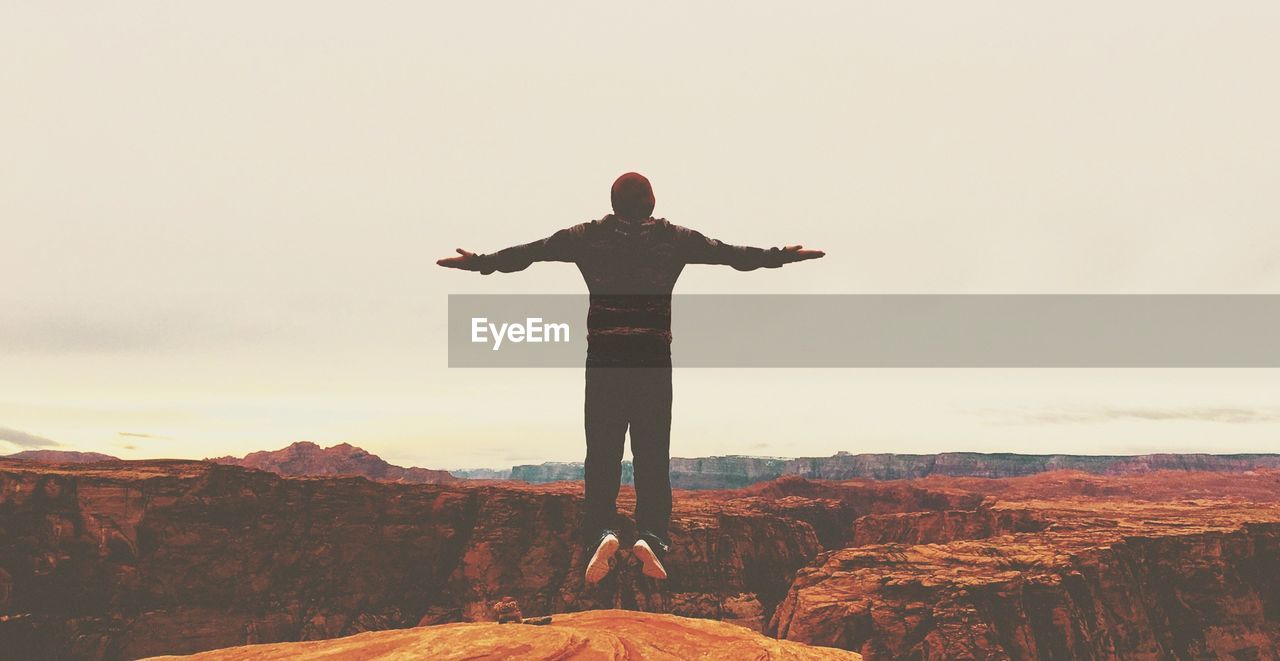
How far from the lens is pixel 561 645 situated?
7773 millimetres

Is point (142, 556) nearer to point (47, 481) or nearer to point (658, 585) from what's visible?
point (47, 481)

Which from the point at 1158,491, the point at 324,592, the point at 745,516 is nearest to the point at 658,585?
the point at 745,516

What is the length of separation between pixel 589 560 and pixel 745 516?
8118 cm

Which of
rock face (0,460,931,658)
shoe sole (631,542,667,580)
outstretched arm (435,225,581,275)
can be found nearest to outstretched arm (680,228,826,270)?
outstretched arm (435,225,581,275)

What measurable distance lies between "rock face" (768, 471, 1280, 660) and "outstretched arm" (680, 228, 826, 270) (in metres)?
50.4

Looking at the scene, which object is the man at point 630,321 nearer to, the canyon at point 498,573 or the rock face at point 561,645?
the rock face at point 561,645

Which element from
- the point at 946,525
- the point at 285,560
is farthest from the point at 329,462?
the point at 946,525

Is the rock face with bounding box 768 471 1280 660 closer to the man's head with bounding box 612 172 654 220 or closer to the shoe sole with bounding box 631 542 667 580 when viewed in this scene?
the shoe sole with bounding box 631 542 667 580

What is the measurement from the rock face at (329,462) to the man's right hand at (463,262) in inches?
6793

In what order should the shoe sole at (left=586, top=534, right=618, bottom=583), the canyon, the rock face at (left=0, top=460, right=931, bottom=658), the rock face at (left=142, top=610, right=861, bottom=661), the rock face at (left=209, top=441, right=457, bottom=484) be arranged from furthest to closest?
1. the rock face at (left=209, top=441, right=457, bottom=484)
2. the rock face at (left=0, top=460, right=931, bottom=658)
3. the canyon
4. the rock face at (left=142, top=610, right=861, bottom=661)
5. the shoe sole at (left=586, top=534, right=618, bottom=583)

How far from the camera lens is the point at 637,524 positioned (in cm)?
566

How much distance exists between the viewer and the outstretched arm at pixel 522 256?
18.0 ft

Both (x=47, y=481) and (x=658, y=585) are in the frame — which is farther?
(x=658, y=585)

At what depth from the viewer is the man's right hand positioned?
547 centimetres
